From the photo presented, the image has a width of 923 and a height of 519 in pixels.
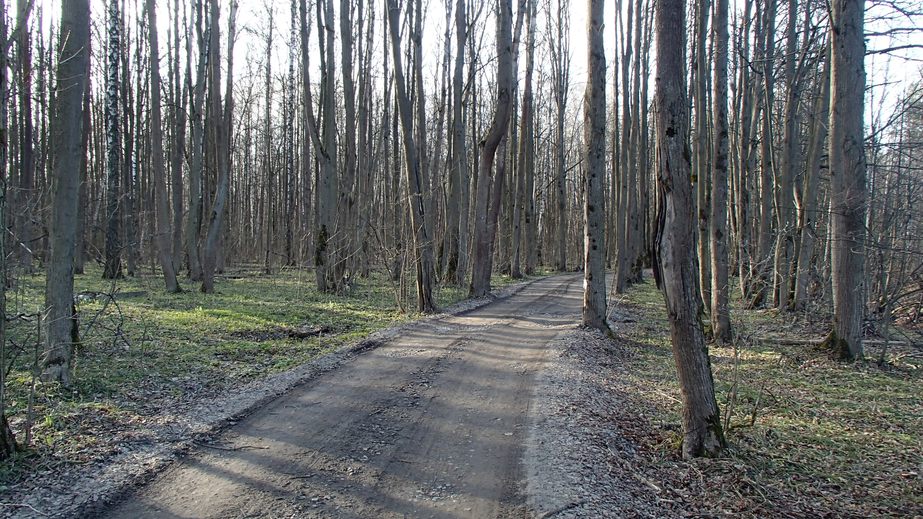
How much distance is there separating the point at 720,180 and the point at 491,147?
684cm

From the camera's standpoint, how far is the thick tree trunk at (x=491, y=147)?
15.1m

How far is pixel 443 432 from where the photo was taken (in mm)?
5375

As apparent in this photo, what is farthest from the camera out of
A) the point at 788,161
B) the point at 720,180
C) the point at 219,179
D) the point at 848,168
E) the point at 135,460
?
the point at 219,179

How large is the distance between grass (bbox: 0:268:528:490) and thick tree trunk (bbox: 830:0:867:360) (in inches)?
329

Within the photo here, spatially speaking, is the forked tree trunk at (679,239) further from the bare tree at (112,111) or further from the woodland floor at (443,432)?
the bare tree at (112,111)

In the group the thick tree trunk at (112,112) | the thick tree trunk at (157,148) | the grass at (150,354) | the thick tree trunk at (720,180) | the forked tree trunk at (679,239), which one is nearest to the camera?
the forked tree trunk at (679,239)

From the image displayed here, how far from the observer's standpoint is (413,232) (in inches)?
538

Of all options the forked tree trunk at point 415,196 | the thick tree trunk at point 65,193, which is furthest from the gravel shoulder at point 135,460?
the forked tree trunk at point 415,196

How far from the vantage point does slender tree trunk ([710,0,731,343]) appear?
34.0ft

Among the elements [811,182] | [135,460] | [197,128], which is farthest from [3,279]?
[811,182]

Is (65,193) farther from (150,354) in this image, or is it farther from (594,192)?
→ (594,192)

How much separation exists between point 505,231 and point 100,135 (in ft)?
77.3

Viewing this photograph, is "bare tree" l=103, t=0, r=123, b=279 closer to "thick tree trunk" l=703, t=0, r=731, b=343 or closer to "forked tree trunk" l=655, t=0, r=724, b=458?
"thick tree trunk" l=703, t=0, r=731, b=343

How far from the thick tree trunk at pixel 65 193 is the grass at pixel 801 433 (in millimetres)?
6352
